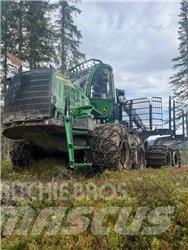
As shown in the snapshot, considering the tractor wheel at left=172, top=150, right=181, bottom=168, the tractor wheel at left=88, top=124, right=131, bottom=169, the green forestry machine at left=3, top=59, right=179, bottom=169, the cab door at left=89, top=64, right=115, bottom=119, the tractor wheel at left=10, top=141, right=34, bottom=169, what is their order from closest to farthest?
the green forestry machine at left=3, top=59, right=179, bottom=169 → the tractor wheel at left=88, top=124, right=131, bottom=169 → the tractor wheel at left=10, top=141, right=34, bottom=169 → the cab door at left=89, top=64, right=115, bottom=119 → the tractor wheel at left=172, top=150, right=181, bottom=168

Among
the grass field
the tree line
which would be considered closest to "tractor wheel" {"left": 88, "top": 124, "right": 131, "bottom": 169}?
the grass field

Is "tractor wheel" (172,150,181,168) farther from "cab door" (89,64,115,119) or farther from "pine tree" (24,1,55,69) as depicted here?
"pine tree" (24,1,55,69)

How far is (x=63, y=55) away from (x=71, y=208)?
28.4m

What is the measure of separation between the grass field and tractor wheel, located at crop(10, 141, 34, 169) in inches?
165

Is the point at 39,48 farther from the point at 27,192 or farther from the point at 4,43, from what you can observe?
the point at 27,192

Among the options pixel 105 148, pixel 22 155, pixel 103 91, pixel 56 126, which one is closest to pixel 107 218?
pixel 56 126

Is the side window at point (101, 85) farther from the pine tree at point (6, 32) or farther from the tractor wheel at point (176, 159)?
the pine tree at point (6, 32)

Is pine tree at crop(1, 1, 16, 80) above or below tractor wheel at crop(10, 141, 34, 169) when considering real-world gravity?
above

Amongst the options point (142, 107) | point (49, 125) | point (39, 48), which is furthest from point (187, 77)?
point (49, 125)

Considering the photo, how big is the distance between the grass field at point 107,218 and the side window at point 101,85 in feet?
19.0

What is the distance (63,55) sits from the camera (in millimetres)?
35500

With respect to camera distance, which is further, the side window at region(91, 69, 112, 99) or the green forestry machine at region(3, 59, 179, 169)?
the side window at region(91, 69, 112, 99)

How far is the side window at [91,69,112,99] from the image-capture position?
14708mm

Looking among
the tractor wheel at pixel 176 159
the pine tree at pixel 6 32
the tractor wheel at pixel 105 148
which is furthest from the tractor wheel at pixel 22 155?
the pine tree at pixel 6 32
